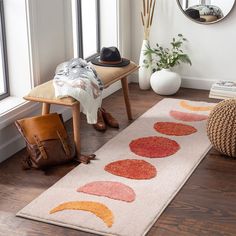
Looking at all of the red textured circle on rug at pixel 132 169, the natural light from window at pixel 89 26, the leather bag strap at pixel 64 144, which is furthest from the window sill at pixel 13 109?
the natural light from window at pixel 89 26

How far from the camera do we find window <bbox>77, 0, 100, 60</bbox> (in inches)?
179

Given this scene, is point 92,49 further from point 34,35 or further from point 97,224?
point 97,224

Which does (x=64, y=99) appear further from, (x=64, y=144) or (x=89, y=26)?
(x=89, y=26)

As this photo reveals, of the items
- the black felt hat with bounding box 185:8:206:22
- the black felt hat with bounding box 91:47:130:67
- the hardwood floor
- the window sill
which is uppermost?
the black felt hat with bounding box 185:8:206:22

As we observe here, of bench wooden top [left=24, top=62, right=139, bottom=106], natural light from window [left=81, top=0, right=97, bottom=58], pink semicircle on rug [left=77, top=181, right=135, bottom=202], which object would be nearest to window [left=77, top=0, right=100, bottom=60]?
natural light from window [left=81, top=0, right=97, bottom=58]

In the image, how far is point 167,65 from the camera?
4.81 m

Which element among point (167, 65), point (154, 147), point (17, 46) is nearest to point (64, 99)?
point (17, 46)

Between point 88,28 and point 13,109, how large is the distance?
152 centimetres

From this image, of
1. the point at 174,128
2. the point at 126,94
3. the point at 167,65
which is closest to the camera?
the point at 174,128

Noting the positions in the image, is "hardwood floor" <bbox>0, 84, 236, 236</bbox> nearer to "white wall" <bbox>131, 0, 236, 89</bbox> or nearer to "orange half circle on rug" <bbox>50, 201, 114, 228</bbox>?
"orange half circle on rug" <bbox>50, 201, 114, 228</bbox>

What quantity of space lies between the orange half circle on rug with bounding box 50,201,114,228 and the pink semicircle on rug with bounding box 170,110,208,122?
1.49m

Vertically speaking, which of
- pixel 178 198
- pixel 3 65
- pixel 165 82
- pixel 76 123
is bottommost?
pixel 178 198

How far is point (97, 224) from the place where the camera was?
8.64 feet

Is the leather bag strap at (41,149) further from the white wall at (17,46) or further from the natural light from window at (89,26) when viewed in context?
the natural light from window at (89,26)
